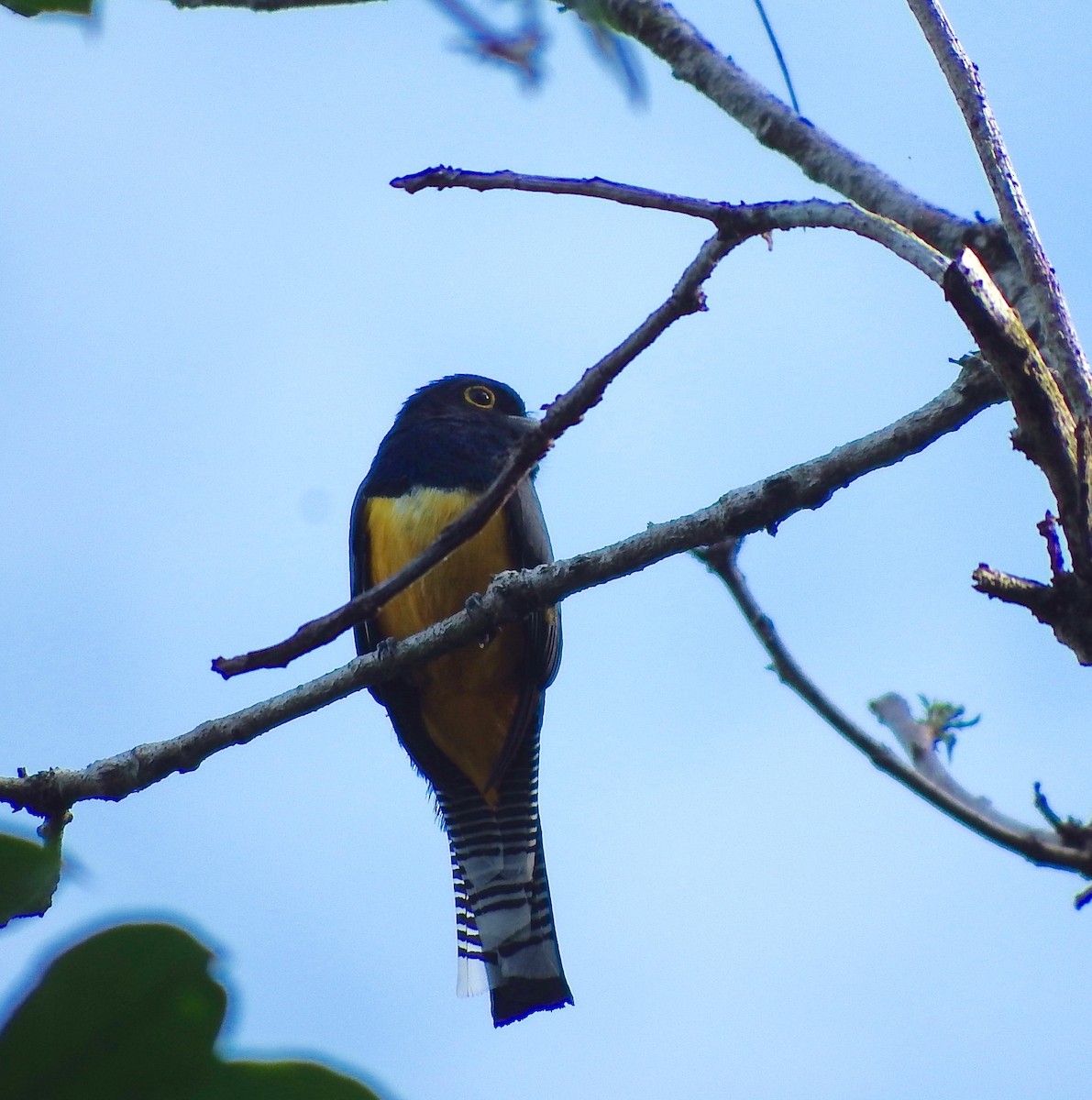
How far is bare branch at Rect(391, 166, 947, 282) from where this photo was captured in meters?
2.52

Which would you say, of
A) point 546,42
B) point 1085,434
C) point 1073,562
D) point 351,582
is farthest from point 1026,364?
point 351,582

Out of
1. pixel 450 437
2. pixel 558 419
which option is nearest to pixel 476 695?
pixel 450 437

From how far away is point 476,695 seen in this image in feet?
20.4

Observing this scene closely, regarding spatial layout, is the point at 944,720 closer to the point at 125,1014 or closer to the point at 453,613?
the point at 125,1014

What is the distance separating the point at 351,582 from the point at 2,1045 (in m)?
5.40

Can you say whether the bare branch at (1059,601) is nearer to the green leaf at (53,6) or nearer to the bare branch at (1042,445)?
the bare branch at (1042,445)

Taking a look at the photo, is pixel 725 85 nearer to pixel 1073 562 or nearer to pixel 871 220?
pixel 871 220

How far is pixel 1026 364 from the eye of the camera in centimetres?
211

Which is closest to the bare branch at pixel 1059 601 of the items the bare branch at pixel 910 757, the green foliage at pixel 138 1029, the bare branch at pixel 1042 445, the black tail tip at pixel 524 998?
the bare branch at pixel 1042 445

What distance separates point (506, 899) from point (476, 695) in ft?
3.12

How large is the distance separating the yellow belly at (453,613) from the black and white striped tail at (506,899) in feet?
0.49

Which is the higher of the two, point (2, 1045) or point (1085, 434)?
point (1085, 434)

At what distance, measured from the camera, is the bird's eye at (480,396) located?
23.2 feet

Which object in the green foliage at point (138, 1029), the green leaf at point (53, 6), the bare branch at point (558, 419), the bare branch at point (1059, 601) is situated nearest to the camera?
the green foliage at point (138, 1029)
